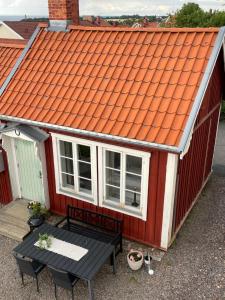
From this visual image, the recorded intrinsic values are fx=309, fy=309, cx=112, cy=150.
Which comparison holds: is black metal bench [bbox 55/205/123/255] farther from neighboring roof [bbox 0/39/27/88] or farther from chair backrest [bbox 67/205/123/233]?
neighboring roof [bbox 0/39/27/88]

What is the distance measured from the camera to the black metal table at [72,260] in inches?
242

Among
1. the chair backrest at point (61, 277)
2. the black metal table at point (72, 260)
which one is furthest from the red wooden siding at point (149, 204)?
the chair backrest at point (61, 277)

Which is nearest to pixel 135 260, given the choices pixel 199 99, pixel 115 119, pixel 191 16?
pixel 115 119

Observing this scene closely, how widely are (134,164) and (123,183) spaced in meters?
0.56

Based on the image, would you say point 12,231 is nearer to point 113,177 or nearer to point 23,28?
point 113,177

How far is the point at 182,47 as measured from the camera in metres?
7.28

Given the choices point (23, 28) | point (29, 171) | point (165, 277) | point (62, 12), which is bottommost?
point (165, 277)

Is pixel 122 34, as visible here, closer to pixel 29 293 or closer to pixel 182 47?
pixel 182 47

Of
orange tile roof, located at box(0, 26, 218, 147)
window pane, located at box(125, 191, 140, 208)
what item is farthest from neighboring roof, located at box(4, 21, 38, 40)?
window pane, located at box(125, 191, 140, 208)

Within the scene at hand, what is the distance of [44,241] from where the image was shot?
6.78 m

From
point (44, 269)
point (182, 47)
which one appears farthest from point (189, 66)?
point (44, 269)

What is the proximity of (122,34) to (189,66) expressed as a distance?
2320mm

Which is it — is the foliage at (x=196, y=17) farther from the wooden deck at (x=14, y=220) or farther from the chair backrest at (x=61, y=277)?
the chair backrest at (x=61, y=277)

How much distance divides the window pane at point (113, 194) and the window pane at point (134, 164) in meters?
0.72
